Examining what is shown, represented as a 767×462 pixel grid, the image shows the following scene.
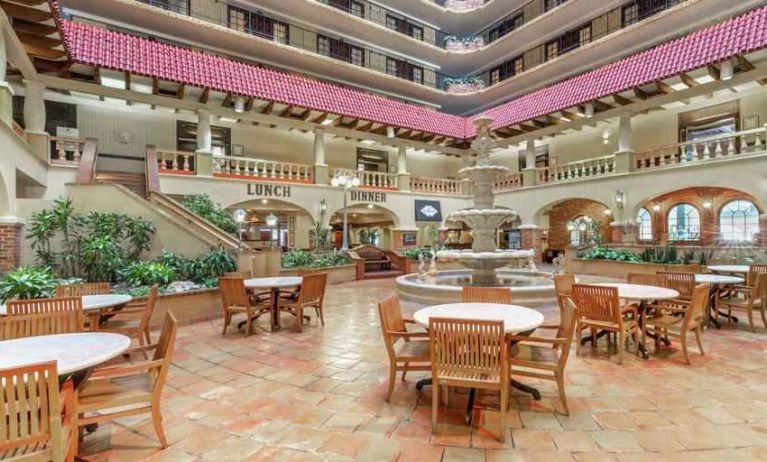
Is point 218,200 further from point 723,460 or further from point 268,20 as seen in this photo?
point 723,460

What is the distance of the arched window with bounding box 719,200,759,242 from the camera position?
14312 mm

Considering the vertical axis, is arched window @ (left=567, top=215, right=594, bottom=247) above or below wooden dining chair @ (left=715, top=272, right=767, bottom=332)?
above

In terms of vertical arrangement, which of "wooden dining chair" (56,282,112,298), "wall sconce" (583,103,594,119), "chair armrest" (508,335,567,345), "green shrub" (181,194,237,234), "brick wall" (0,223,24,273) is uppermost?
"wall sconce" (583,103,594,119)

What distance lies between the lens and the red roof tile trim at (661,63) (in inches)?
375

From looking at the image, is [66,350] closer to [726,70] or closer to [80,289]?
[80,289]

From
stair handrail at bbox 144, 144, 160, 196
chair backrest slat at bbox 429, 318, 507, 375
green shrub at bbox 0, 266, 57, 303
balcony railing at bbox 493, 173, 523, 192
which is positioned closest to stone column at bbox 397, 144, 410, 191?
balcony railing at bbox 493, 173, 523, 192

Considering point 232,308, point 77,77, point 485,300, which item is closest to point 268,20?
point 77,77

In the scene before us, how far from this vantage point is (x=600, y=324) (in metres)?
4.61

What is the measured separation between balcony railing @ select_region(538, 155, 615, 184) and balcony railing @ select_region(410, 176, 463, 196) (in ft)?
13.2

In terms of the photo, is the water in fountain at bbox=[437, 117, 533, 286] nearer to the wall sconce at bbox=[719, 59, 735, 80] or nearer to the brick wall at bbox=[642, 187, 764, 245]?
the wall sconce at bbox=[719, 59, 735, 80]

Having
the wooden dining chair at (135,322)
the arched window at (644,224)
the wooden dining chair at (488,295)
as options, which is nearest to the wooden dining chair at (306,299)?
the wooden dining chair at (135,322)

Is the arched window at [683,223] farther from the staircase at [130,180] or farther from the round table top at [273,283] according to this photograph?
the staircase at [130,180]

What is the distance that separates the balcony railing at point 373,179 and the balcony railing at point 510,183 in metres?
4.98

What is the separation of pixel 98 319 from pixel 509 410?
500cm
